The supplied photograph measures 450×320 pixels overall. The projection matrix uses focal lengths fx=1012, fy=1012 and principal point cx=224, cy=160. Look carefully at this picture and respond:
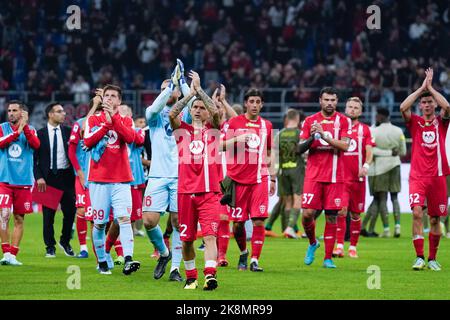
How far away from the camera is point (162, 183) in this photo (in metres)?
12.4

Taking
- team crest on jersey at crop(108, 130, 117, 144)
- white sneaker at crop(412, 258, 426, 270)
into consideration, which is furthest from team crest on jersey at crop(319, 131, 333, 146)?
team crest on jersey at crop(108, 130, 117, 144)

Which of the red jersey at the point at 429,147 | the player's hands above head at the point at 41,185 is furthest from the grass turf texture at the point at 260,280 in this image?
the red jersey at the point at 429,147

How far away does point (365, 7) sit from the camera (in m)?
33.8

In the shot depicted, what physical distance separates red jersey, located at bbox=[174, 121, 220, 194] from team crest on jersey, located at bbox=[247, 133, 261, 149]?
2.45 meters

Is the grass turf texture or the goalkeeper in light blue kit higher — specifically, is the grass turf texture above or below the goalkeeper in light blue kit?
below

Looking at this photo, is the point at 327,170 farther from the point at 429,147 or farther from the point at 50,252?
the point at 50,252

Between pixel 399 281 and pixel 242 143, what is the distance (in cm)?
298

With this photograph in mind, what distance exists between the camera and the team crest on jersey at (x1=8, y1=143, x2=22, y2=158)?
14758 millimetres

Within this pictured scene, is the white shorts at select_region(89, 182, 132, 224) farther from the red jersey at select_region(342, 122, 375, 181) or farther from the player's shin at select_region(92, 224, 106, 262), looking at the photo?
the red jersey at select_region(342, 122, 375, 181)

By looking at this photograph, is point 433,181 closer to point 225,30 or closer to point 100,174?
point 100,174

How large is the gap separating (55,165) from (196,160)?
5648 millimetres

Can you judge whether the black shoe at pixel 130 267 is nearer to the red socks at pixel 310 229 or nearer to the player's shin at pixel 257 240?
the player's shin at pixel 257 240

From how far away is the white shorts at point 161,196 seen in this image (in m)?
12.3

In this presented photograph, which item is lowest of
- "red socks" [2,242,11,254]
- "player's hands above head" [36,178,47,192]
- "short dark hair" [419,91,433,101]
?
"red socks" [2,242,11,254]
